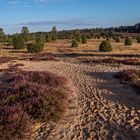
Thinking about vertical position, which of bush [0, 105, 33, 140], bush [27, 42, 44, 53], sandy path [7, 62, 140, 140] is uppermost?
bush [27, 42, 44, 53]

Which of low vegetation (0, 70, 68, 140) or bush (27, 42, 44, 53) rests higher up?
bush (27, 42, 44, 53)

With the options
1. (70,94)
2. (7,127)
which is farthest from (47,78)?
(7,127)

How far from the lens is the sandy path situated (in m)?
10.1

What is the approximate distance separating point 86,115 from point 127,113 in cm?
162

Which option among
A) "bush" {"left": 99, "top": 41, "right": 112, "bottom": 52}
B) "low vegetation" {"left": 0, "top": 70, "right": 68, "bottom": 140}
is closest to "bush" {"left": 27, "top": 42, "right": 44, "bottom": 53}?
"bush" {"left": 99, "top": 41, "right": 112, "bottom": 52}

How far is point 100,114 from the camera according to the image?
12266mm

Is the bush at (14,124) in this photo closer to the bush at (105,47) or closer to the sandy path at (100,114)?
the sandy path at (100,114)

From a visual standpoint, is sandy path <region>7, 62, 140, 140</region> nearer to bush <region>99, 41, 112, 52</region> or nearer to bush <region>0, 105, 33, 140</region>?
bush <region>0, 105, 33, 140</region>

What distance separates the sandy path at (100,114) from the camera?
33.2 feet

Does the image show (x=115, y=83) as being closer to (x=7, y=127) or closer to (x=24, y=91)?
(x=24, y=91)

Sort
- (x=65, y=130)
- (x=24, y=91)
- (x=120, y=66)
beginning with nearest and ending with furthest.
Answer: (x=65, y=130)
(x=24, y=91)
(x=120, y=66)

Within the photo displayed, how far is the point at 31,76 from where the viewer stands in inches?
767

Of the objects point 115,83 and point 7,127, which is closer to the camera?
point 7,127

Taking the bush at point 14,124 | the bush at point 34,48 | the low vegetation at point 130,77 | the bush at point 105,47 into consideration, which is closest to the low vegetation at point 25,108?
the bush at point 14,124
